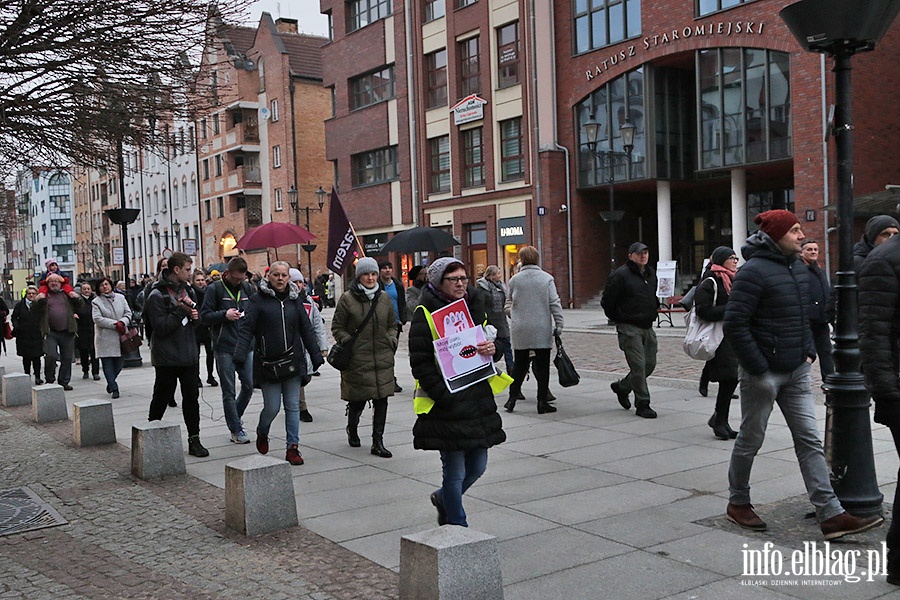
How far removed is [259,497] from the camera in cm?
611

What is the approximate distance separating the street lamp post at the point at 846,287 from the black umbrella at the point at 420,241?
37.5 ft

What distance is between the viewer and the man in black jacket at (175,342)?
28.8ft

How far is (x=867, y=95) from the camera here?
2705 centimetres

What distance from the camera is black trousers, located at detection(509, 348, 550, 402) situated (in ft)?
35.1

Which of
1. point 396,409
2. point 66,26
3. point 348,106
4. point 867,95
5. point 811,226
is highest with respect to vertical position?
point 348,106

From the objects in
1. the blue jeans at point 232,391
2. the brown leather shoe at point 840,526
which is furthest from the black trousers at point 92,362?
the brown leather shoe at point 840,526

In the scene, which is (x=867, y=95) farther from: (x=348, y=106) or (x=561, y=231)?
(x=348, y=106)

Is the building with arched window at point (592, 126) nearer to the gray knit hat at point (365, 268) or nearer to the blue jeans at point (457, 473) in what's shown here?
the gray knit hat at point (365, 268)

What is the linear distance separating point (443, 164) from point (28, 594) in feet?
117

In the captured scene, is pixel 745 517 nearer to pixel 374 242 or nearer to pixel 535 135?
pixel 535 135

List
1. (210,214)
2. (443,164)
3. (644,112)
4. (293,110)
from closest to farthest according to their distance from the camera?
(644,112), (443,164), (293,110), (210,214)

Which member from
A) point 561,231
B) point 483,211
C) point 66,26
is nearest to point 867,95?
point 561,231

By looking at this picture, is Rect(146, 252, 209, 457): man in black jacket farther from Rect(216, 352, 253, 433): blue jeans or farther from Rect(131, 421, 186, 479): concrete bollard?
Rect(131, 421, 186, 479): concrete bollard

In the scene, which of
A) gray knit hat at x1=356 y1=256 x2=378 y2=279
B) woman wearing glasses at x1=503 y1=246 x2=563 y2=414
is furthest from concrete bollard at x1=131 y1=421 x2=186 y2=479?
woman wearing glasses at x1=503 y1=246 x2=563 y2=414
